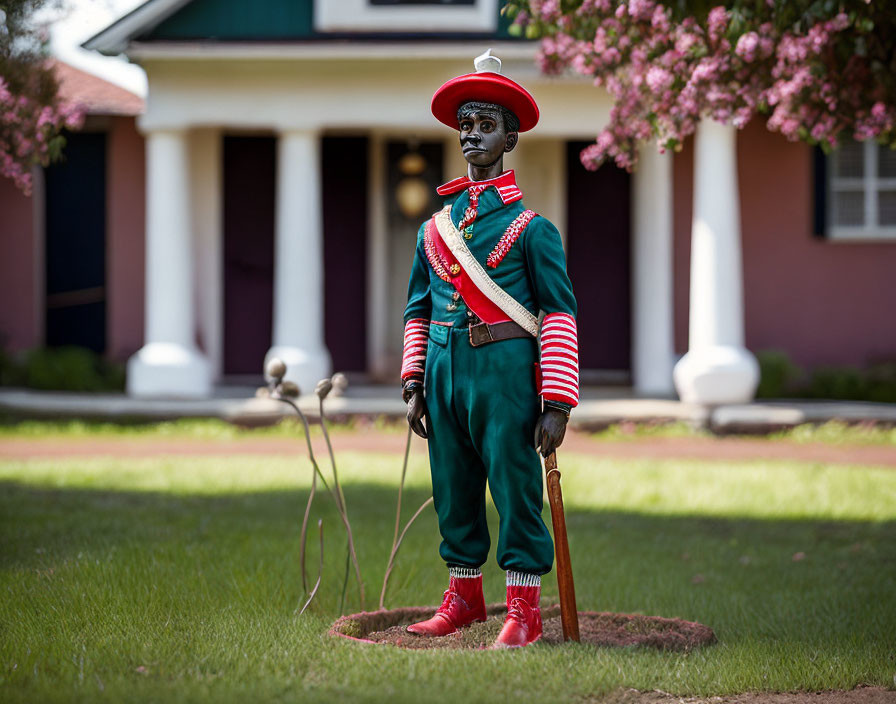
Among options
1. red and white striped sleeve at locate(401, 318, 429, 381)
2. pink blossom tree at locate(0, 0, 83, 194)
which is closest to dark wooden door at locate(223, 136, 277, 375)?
pink blossom tree at locate(0, 0, 83, 194)

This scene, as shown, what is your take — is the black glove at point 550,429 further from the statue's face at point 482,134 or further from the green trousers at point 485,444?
the statue's face at point 482,134

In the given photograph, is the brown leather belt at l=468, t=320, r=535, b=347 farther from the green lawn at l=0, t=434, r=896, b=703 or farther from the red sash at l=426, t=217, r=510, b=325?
the green lawn at l=0, t=434, r=896, b=703

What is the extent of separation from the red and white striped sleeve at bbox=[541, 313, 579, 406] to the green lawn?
2.70ft

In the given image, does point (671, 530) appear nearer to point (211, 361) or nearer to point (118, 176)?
point (211, 361)

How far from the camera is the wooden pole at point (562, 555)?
377cm

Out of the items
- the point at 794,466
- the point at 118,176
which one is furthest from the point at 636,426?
the point at 118,176

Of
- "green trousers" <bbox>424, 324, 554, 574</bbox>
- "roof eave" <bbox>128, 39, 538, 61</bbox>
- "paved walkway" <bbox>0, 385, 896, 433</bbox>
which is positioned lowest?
"paved walkway" <bbox>0, 385, 896, 433</bbox>

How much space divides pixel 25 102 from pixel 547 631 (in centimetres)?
365

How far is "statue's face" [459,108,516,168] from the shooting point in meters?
3.91

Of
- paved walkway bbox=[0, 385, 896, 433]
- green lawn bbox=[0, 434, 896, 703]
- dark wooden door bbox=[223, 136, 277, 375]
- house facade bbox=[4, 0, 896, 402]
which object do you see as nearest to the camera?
green lawn bbox=[0, 434, 896, 703]

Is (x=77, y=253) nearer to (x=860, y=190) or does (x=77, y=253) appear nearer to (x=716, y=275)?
(x=716, y=275)

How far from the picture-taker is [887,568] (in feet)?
18.6

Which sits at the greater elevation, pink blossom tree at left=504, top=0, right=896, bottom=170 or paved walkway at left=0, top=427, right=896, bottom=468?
pink blossom tree at left=504, top=0, right=896, bottom=170

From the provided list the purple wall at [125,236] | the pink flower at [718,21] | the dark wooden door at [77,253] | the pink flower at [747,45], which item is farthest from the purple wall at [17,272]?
the pink flower at [747,45]
